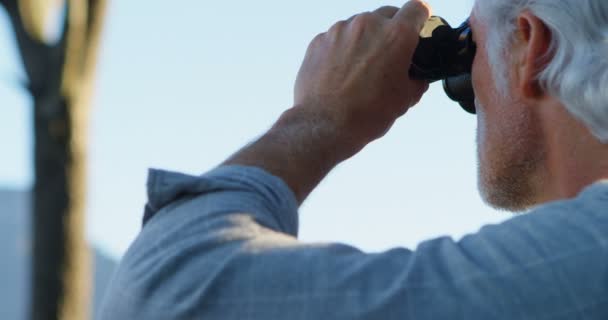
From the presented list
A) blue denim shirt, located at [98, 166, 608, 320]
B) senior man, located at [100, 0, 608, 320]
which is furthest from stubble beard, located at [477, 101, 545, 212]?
blue denim shirt, located at [98, 166, 608, 320]

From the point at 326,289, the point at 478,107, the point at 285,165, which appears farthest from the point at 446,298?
the point at 478,107

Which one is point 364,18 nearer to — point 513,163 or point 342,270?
point 513,163

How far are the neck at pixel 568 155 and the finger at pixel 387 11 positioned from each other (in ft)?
0.82

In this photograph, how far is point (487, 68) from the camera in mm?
1805

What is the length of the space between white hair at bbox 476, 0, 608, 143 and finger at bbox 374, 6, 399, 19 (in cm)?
19

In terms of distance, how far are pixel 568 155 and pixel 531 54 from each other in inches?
6.4

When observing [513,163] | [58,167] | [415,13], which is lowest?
[58,167]

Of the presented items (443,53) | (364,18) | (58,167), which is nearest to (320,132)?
(364,18)

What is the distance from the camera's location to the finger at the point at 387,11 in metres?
1.77

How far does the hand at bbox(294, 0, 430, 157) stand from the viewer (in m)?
1.62

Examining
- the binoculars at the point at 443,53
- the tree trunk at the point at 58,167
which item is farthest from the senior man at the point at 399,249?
the tree trunk at the point at 58,167

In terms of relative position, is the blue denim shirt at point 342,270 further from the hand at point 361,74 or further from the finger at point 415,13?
the finger at point 415,13

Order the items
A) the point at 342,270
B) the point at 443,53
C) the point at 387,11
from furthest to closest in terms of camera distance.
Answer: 1. the point at 443,53
2. the point at 387,11
3. the point at 342,270

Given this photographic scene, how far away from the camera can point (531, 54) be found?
168 centimetres
